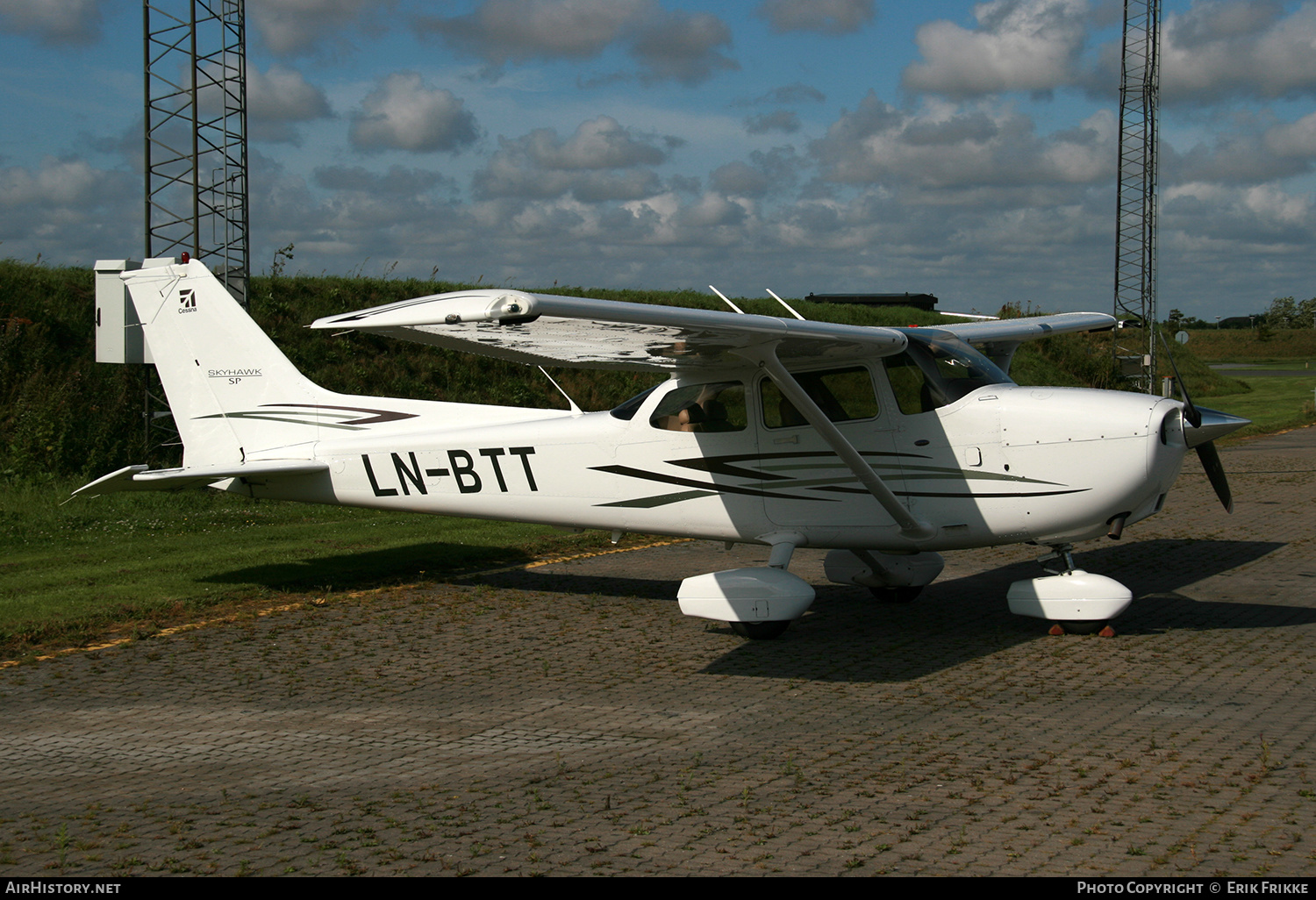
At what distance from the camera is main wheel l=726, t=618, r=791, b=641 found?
7.97m

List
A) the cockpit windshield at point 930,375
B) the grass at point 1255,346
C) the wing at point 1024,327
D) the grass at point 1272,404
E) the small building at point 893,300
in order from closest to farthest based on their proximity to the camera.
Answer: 1. the cockpit windshield at point 930,375
2. the wing at point 1024,327
3. the grass at point 1272,404
4. the small building at point 893,300
5. the grass at point 1255,346

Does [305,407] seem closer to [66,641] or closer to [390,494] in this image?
[390,494]

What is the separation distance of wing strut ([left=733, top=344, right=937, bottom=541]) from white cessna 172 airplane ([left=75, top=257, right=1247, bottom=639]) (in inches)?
0.6

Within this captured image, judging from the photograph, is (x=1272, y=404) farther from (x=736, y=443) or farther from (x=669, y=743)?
(x=669, y=743)

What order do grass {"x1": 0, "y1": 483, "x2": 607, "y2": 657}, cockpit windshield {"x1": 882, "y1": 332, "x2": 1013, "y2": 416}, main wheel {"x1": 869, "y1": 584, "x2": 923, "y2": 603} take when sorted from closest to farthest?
cockpit windshield {"x1": 882, "y1": 332, "x2": 1013, "y2": 416}
grass {"x1": 0, "y1": 483, "x2": 607, "y2": 657}
main wheel {"x1": 869, "y1": 584, "x2": 923, "y2": 603}

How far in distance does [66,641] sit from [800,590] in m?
5.57

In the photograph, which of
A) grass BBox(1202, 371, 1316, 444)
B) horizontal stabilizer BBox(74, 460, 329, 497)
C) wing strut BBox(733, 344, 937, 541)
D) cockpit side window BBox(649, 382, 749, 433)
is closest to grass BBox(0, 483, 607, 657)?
horizontal stabilizer BBox(74, 460, 329, 497)

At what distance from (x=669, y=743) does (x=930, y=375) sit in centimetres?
389

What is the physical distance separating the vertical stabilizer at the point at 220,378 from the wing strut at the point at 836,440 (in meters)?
4.77

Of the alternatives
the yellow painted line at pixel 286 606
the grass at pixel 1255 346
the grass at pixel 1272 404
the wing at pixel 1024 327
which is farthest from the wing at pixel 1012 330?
the grass at pixel 1255 346

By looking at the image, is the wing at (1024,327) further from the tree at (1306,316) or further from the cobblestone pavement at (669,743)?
the tree at (1306,316)

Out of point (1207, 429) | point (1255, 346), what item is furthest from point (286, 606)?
point (1255, 346)

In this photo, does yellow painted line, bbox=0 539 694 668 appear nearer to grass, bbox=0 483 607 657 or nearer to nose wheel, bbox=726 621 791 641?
grass, bbox=0 483 607 657

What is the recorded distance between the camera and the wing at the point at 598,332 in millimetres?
5547
